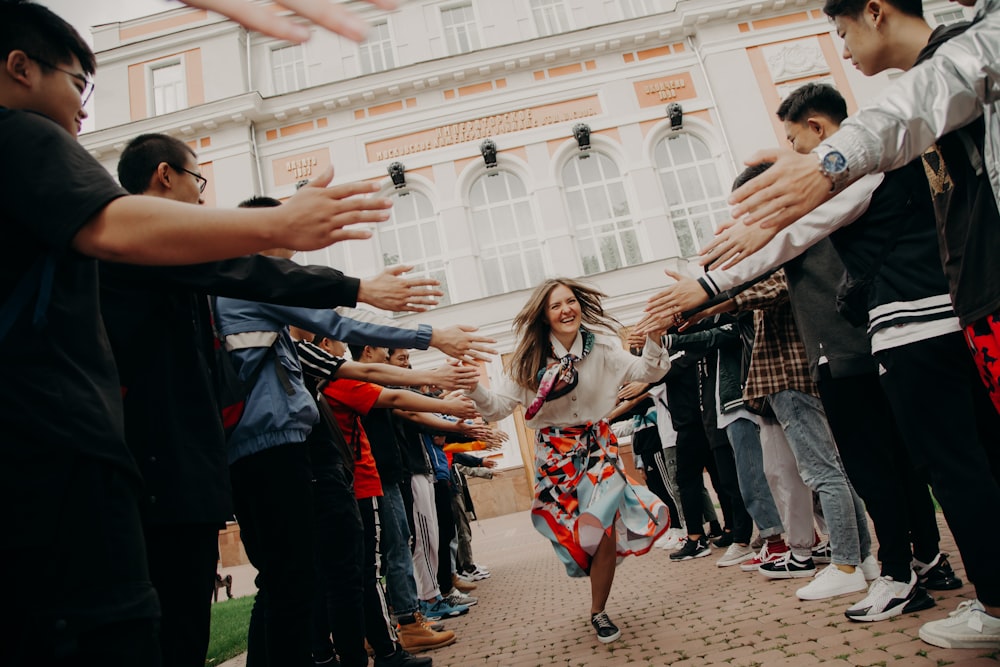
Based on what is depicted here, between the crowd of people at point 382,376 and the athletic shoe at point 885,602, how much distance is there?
1 cm

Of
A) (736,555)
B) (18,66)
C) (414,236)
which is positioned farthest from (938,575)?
(414,236)

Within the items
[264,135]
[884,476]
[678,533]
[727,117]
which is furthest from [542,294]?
[264,135]

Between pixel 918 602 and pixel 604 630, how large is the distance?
1621mm

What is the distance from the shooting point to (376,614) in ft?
11.6

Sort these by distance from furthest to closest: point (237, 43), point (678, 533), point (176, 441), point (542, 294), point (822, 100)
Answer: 1. point (237, 43)
2. point (678, 533)
3. point (542, 294)
4. point (822, 100)
5. point (176, 441)

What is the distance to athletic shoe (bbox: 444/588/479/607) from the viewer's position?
584 centimetres

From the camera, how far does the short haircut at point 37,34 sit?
4.47 ft

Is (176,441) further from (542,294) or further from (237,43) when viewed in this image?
(237,43)

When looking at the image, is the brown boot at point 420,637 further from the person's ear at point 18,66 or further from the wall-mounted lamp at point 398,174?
the wall-mounted lamp at point 398,174

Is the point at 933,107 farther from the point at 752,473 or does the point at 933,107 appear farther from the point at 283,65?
the point at 283,65

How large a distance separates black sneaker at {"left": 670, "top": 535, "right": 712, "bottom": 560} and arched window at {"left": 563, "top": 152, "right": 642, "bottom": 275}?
13378 millimetres

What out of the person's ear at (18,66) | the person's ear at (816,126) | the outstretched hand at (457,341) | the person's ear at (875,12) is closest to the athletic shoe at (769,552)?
the outstretched hand at (457,341)

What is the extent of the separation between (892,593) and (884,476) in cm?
56

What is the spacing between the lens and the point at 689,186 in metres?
19.3
